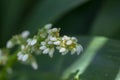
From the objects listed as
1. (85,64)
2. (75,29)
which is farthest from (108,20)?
(85,64)

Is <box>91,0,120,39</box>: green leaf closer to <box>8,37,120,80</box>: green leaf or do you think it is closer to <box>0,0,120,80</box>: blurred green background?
<box>0,0,120,80</box>: blurred green background

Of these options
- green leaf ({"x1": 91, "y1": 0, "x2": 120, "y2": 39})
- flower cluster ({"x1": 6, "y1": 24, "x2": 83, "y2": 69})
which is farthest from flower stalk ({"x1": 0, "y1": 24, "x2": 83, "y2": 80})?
green leaf ({"x1": 91, "y1": 0, "x2": 120, "y2": 39})

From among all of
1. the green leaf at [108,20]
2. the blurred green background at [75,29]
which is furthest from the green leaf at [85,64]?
the green leaf at [108,20]

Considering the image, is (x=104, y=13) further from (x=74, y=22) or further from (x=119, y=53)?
(x=119, y=53)

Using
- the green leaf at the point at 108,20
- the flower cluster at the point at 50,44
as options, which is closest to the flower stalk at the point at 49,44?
the flower cluster at the point at 50,44

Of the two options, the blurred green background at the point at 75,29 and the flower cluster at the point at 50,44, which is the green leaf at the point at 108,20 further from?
the flower cluster at the point at 50,44

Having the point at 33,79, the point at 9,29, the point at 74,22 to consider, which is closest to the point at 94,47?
the point at 33,79

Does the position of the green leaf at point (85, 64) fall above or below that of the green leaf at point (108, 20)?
below

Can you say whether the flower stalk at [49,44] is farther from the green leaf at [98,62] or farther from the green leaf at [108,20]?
the green leaf at [108,20]

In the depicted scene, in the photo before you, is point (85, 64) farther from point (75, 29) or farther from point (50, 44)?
point (75, 29)

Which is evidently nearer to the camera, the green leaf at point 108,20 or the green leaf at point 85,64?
the green leaf at point 85,64
